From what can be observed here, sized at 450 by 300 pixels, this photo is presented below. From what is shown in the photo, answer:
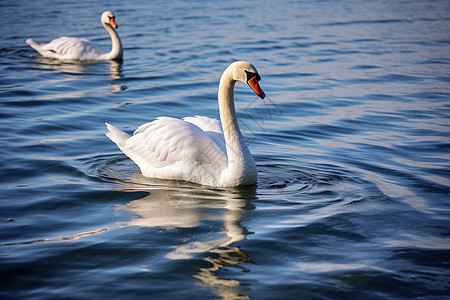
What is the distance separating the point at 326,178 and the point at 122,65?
9.67m

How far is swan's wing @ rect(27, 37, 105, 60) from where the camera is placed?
636 inches

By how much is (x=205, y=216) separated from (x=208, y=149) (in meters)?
1.27

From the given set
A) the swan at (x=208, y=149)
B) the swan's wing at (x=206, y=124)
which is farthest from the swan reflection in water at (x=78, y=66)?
the swan at (x=208, y=149)

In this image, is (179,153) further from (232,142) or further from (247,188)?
(247,188)

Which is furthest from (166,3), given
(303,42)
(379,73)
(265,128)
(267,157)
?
(267,157)

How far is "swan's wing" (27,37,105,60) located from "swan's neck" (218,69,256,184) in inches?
384

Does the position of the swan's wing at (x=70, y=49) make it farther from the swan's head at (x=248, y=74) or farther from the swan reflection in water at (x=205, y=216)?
the swan's head at (x=248, y=74)

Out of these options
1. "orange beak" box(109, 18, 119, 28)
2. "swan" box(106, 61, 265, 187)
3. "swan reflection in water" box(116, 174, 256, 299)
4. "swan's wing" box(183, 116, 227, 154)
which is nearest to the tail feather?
"swan" box(106, 61, 265, 187)

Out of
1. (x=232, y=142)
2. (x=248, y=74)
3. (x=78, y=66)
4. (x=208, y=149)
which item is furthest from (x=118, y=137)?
(x=78, y=66)

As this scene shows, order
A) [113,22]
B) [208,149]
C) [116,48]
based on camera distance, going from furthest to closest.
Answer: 1. [113,22]
2. [116,48]
3. [208,149]

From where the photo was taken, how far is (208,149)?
24.1 feet

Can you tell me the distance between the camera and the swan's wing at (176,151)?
7309 mm

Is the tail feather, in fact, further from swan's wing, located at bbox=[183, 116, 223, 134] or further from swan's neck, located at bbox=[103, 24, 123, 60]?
swan's neck, located at bbox=[103, 24, 123, 60]

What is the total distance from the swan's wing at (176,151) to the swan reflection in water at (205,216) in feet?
0.59
